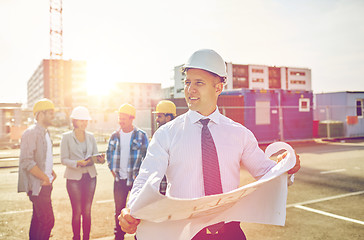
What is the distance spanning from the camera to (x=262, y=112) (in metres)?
18.9

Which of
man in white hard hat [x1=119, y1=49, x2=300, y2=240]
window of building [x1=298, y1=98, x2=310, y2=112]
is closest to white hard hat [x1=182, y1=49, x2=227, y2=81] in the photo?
man in white hard hat [x1=119, y1=49, x2=300, y2=240]

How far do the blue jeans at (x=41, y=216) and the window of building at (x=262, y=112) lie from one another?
1622 cm

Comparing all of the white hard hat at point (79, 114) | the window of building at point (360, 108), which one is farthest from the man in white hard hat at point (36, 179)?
the window of building at point (360, 108)

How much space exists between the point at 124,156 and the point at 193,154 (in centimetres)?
300

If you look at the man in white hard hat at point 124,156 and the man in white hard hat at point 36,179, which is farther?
the man in white hard hat at point 124,156

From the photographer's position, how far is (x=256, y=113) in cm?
1870

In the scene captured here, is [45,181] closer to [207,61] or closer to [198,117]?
[198,117]

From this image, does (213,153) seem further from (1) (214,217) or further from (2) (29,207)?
(2) (29,207)

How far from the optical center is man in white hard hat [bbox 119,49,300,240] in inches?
73.4

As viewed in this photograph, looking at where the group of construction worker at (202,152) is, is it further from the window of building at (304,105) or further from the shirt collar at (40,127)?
the window of building at (304,105)

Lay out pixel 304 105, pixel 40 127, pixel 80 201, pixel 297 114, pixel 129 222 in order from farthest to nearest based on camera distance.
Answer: pixel 304 105 → pixel 297 114 → pixel 80 201 → pixel 40 127 → pixel 129 222

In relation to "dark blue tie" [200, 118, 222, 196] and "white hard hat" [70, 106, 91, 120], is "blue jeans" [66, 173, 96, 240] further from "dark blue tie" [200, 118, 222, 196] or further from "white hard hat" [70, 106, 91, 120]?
"dark blue tie" [200, 118, 222, 196]

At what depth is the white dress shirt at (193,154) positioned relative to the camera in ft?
6.09

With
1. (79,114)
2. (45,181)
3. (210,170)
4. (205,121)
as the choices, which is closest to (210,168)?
(210,170)
